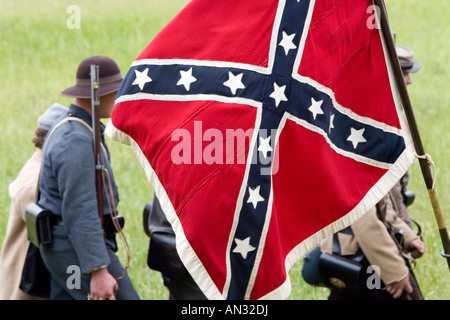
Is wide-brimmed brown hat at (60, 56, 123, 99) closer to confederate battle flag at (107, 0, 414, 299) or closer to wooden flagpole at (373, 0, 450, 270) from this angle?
confederate battle flag at (107, 0, 414, 299)

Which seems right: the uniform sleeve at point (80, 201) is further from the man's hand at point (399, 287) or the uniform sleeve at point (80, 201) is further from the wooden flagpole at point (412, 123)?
the wooden flagpole at point (412, 123)

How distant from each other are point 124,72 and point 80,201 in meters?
9.88

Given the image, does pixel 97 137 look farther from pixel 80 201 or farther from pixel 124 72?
pixel 124 72

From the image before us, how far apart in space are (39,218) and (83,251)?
35 centimetres

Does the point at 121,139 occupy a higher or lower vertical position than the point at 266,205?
higher

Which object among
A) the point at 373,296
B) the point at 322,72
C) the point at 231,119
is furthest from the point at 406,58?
the point at 231,119

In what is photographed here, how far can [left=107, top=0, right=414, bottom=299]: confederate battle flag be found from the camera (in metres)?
3.59

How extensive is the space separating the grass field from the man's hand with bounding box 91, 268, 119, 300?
187cm

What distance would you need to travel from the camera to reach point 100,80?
17.1ft

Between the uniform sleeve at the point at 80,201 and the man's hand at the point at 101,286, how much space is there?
76 mm

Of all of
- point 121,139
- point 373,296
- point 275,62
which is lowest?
point 373,296

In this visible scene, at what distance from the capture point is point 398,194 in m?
5.47

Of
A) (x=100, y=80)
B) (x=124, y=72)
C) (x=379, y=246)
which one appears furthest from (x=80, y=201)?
(x=124, y=72)

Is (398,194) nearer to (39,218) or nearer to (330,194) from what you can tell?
(330,194)
